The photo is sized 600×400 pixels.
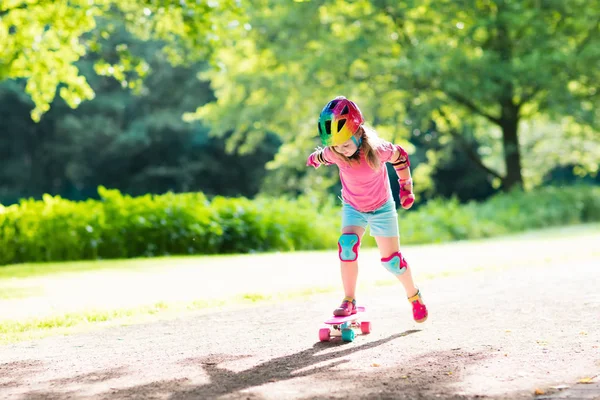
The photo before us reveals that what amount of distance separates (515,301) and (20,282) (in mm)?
Result: 6009

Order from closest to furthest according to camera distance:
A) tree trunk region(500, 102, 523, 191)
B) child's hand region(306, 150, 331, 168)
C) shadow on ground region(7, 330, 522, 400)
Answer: shadow on ground region(7, 330, 522, 400), child's hand region(306, 150, 331, 168), tree trunk region(500, 102, 523, 191)

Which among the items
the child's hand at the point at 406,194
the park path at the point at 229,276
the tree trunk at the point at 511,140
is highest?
the tree trunk at the point at 511,140

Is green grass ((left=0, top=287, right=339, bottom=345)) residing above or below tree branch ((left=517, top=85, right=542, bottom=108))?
below

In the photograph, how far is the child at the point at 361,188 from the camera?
5.49 meters

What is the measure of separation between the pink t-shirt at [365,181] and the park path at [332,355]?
0.98 meters

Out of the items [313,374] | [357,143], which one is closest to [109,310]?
[357,143]

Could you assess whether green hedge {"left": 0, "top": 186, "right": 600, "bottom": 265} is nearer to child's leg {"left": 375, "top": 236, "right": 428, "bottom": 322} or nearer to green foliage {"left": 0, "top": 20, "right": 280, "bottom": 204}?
child's leg {"left": 375, "top": 236, "right": 428, "bottom": 322}

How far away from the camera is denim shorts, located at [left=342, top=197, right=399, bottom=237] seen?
5.82 m

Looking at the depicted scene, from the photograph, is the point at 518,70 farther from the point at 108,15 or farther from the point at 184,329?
the point at 184,329

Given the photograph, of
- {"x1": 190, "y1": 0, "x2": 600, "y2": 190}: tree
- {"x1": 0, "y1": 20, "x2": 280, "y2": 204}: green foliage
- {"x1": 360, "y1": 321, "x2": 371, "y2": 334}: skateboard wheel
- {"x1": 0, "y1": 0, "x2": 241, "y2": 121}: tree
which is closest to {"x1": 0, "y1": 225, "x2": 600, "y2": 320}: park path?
{"x1": 360, "y1": 321, "x2": 371, "y2": 334}: skateboard wheel

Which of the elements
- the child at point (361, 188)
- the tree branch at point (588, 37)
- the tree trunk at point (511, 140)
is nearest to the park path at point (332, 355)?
the child at point (361, 188)

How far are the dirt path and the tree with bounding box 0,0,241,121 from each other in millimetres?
8951

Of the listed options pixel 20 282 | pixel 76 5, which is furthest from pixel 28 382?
pixel 76 5

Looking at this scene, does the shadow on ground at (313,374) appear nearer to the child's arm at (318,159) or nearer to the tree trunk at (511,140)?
the child's arm at (318,159)
